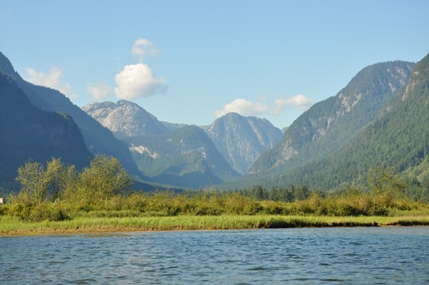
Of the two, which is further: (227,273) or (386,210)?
(386,210)

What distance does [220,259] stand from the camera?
4156 centimetres

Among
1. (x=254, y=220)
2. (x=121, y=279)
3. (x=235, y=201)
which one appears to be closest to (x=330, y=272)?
(x=121, y=279)

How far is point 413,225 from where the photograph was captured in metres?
80.7

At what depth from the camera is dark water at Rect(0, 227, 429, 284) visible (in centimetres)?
3272

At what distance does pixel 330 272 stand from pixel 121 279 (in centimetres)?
1323

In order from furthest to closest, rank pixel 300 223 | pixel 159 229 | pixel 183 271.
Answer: pixel 300 223 → pixel 159 229 → pixel 183 271

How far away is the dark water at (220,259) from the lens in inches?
1288

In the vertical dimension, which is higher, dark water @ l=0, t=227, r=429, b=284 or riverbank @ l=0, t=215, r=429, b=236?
riverbank @ l=0, t=215, r=429, b=236

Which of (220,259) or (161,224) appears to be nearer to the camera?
(220,259)

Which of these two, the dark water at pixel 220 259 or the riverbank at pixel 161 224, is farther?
the riverbank at pixel 161 224

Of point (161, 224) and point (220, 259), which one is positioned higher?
point (161, 224)

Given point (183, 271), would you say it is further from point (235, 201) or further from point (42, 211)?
point (235, 201)

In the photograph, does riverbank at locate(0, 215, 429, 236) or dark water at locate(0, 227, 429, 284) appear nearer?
dark water at locate(0, 227, 429, 284)

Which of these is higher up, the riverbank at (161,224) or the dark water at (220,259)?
the riverbank at (161,224)
